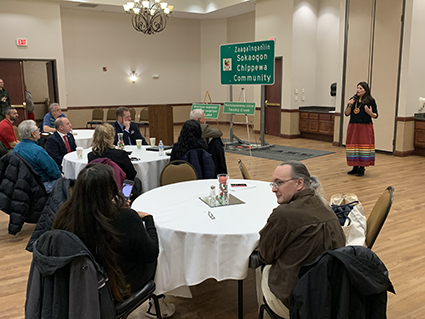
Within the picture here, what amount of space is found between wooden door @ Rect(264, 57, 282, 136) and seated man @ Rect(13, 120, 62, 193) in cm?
840

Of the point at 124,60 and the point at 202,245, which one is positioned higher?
the point at 124,60

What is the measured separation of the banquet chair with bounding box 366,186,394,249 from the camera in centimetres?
234

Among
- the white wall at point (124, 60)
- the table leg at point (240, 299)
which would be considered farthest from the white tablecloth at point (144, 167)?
the white wall at point (124, 60)

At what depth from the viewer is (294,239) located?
185 centimetres

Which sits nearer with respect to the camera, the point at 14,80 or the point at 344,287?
the point at 344,287

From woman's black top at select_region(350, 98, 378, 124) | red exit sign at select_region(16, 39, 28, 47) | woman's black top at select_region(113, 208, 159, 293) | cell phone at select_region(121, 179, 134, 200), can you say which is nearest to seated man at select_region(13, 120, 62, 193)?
cell phone at select_region(121, 179, 134, 200)

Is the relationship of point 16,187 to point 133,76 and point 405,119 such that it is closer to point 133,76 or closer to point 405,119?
point 405,119

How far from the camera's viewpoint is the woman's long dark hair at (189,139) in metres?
4.17

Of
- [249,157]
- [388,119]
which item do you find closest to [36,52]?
[249,157]

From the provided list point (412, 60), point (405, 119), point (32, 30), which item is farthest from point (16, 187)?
point (32, 30)

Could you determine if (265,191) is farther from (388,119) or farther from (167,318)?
(388,119)

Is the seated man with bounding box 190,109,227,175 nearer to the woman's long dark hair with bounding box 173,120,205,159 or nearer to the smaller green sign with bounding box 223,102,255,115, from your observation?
the woman's long dark hair with bounding box 173,120,205,159

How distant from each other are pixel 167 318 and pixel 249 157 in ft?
20.0

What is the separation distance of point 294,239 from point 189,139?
8.18ft
